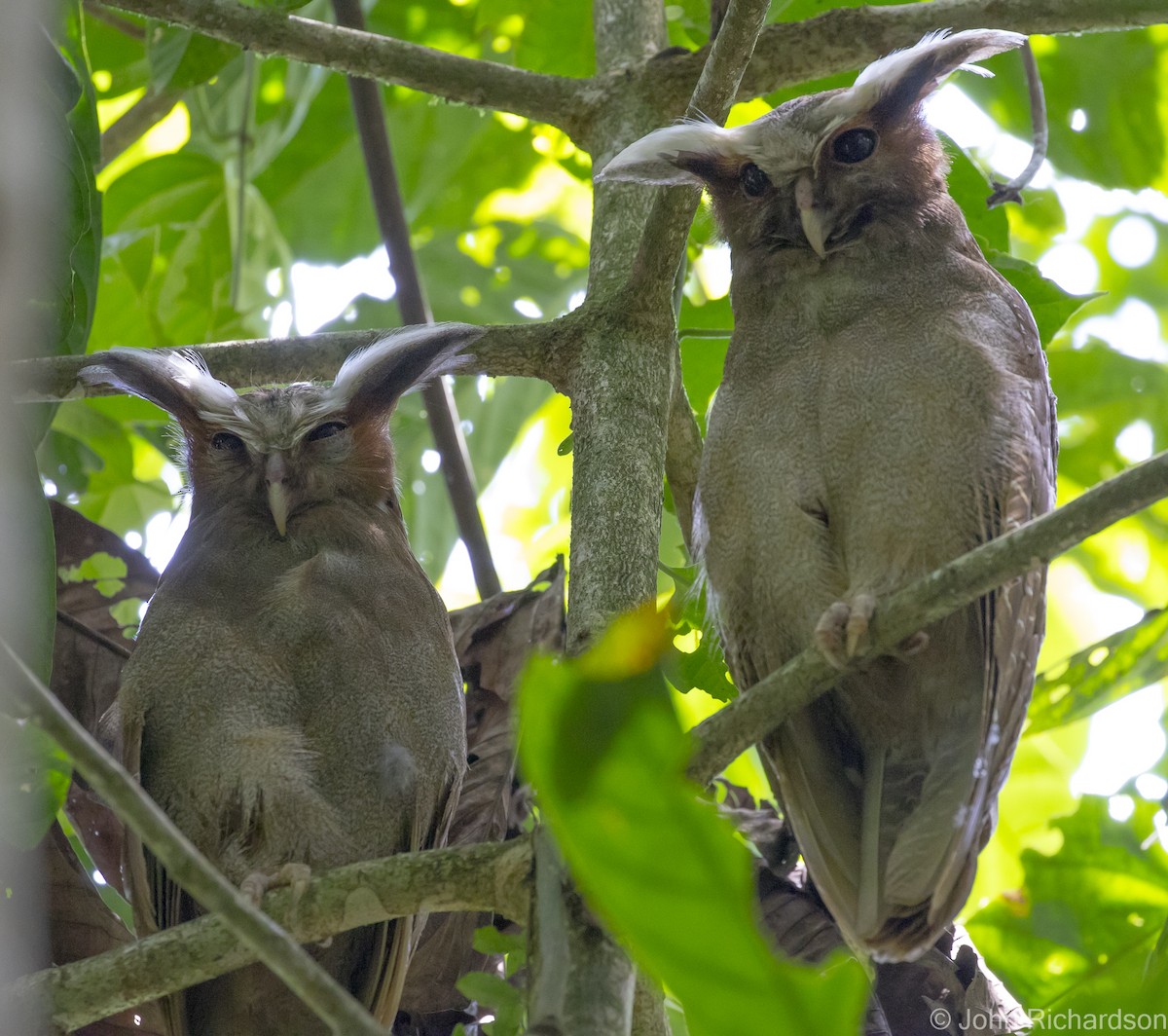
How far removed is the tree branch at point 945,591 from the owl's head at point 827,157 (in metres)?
1.34

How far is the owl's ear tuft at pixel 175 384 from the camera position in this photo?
3881 mm

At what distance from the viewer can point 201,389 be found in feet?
13.1

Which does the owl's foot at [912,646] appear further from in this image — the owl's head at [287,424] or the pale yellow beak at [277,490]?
the pale yellow beak at [277,490]

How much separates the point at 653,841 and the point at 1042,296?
11.5 feet

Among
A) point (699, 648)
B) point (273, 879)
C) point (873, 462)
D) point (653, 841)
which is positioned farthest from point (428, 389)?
point (653, 841)

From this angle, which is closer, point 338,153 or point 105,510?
point 105,510

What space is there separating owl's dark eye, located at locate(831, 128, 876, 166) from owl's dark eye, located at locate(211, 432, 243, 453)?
5.95 ft

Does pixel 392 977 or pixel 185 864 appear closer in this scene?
pixel 185 864

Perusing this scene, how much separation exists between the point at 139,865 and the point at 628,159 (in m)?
2.12

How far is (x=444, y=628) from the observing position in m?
3.85

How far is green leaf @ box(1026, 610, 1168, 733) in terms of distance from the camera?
12.7ft

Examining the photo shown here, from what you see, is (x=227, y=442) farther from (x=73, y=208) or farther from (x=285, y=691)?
(x=73, y=208)

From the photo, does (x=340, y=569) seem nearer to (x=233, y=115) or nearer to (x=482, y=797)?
(x=482, y=797)

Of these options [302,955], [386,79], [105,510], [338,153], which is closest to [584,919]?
[302,955]
